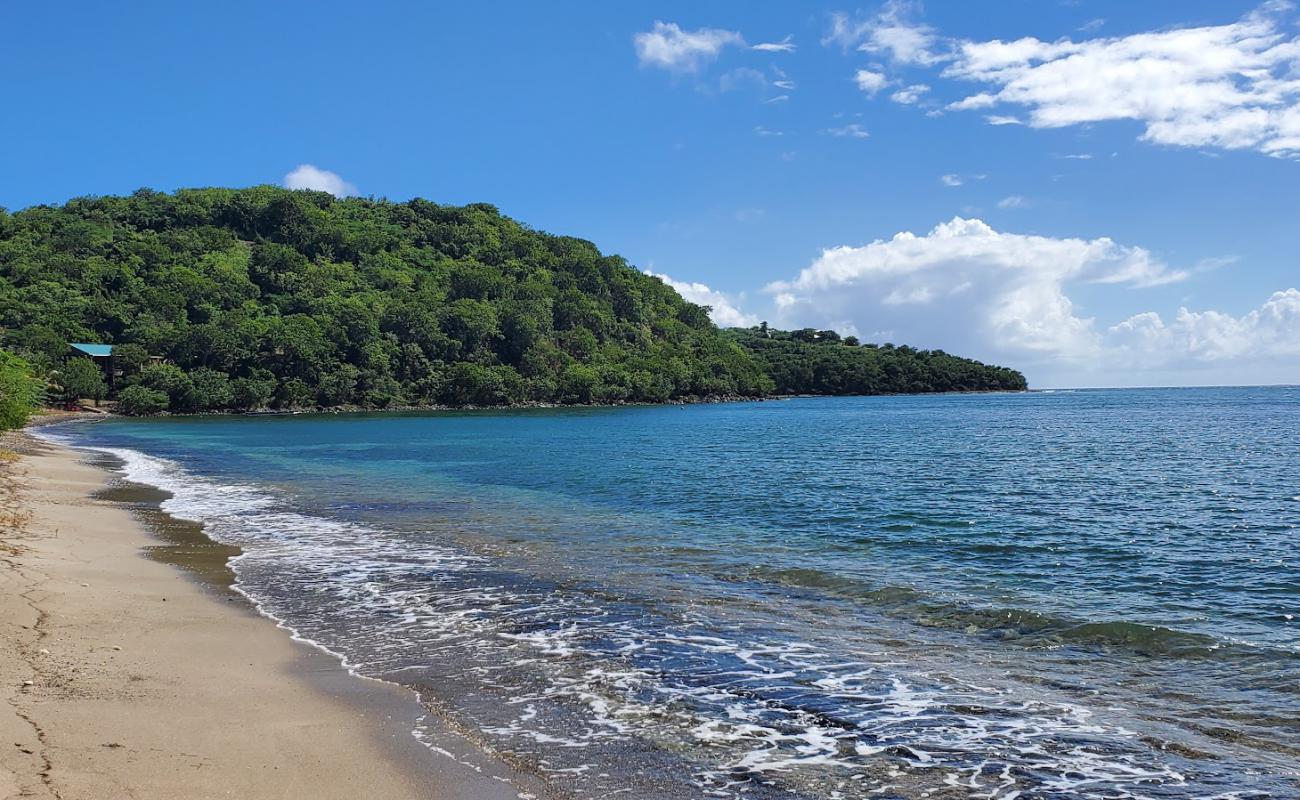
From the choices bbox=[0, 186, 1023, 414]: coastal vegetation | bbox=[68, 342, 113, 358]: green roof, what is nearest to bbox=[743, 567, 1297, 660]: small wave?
bbox=[0, 186, 1023, 414]: coastal vegetation

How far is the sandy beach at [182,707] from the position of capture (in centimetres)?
675

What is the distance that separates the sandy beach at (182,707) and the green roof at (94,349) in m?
132

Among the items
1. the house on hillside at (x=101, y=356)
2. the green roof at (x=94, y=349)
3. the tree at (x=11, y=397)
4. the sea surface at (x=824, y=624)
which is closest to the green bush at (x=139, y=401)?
the house on hillside at (x=101, y=356)

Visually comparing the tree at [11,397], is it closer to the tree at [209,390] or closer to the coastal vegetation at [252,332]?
the coastal vegetation at [252,332]

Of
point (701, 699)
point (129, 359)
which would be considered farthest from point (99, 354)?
point (701, 699)

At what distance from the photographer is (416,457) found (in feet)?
172

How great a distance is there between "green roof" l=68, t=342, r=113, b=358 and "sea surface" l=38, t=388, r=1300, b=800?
371 ft

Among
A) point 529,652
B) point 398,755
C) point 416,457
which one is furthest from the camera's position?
point 416,457

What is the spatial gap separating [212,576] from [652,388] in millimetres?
178607

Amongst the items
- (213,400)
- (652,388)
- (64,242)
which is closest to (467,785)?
(213,400)

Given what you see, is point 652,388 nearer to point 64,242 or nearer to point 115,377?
point 115,377

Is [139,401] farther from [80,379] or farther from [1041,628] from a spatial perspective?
[1041,628]

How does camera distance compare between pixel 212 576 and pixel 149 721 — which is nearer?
Answer: pixel 149 721

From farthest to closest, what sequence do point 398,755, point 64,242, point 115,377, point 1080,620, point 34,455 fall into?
point 64,242 < point 115,377 < point 34,455 < point 1080,620 < point 398,755
